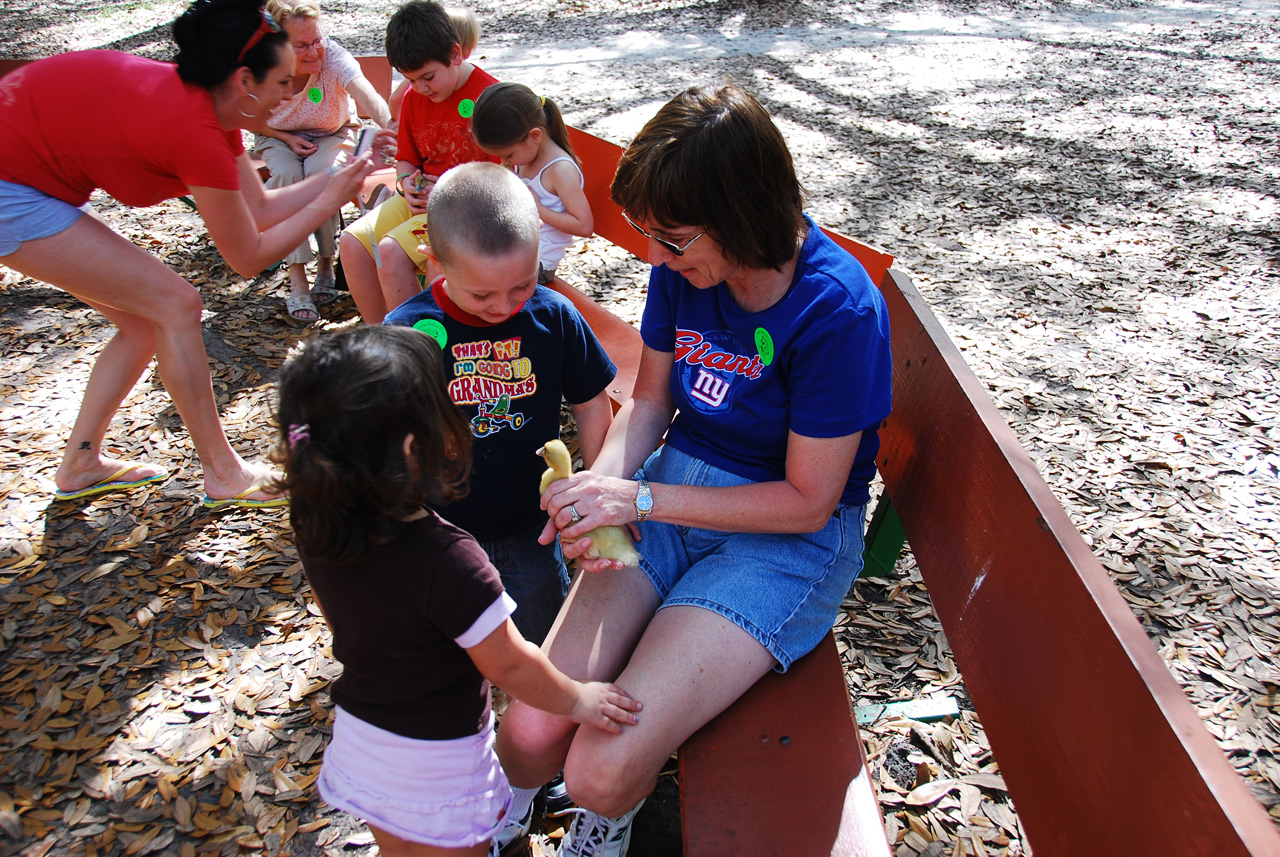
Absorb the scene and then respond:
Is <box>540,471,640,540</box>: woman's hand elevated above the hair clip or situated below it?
below

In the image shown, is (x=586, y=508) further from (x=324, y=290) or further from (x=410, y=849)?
(x=324, y=290)

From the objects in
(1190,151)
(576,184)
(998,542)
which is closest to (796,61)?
(1190,151)

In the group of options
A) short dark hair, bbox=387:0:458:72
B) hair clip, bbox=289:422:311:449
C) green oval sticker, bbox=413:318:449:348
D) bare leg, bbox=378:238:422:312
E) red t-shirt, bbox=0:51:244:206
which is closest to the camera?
hair clip, bbox=289:422:311:449

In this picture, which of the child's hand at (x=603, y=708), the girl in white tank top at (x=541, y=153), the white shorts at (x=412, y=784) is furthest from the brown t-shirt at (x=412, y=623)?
the girl in white tank top at (x=541, y=153)

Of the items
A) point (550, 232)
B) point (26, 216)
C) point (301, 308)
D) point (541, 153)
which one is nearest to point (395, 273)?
point (550, 232)

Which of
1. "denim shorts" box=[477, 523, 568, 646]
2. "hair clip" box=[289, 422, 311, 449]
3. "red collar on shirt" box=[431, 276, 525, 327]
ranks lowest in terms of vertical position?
"denim shorts" box=[477, 523, 568, 646]

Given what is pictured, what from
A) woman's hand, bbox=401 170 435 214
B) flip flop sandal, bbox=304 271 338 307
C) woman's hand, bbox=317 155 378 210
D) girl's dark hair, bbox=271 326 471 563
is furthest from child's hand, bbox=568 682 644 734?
flip flop sandal, bbox=304 271 338 307

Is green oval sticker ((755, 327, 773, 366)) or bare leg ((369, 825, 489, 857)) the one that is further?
green oval sticker ((755, 327, 773, 366))

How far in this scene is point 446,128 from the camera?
407 cm

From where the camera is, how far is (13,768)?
7.86ft

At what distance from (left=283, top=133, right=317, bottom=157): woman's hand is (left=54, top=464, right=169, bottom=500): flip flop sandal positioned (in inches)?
94.1

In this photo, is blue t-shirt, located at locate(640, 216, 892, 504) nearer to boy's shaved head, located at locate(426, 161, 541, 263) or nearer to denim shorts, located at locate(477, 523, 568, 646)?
boy's shaved head, located at locate(426, 161, 541, 263)

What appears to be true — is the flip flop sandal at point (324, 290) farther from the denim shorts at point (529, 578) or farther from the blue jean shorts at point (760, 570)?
the blue jean shorts at point (760, 570)

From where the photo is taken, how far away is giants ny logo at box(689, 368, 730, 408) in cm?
216
